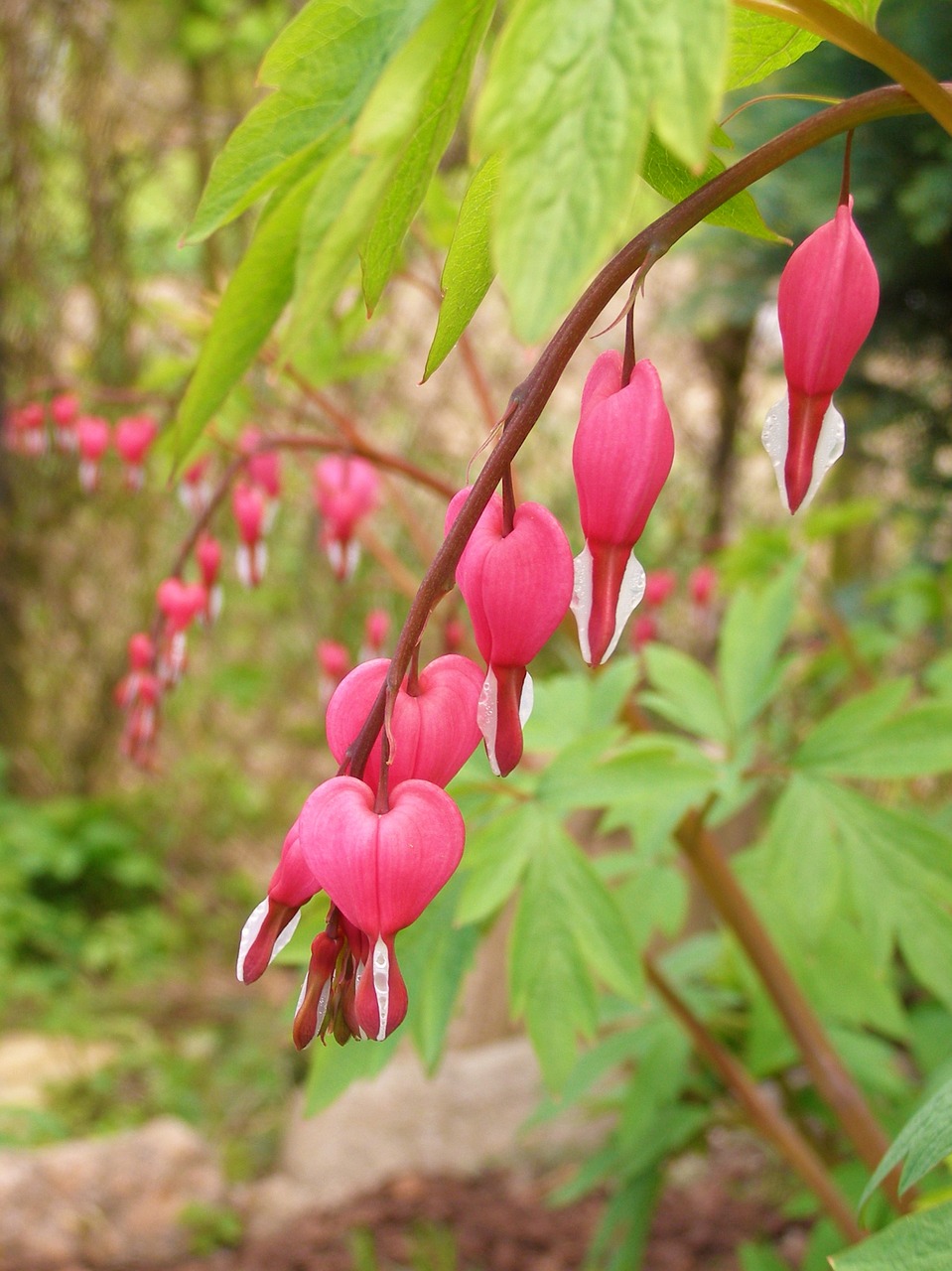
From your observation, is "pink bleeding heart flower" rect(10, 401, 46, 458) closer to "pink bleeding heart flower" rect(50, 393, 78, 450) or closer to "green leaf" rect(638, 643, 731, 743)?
"pink bleeding heart flower" rect(50, 393, 78, 450)

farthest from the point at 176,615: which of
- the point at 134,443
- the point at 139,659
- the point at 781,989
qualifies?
the point at 781,989

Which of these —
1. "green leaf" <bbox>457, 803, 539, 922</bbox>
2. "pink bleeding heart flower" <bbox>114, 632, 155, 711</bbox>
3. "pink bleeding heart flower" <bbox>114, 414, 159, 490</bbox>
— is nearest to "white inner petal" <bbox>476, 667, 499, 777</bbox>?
"green leaf" <bbox>457, 803, 539, 922</bbox>

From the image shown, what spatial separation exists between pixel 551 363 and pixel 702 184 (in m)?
0.14

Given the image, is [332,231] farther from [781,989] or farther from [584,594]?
[781,989]

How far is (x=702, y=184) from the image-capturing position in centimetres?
47

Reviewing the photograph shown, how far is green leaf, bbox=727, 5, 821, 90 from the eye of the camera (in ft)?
1.55

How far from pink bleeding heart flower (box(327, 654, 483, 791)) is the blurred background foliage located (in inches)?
90.7

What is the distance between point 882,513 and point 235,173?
2.46 m

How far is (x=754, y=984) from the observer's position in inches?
55.9

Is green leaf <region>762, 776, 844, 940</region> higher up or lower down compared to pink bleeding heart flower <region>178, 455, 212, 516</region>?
lower down

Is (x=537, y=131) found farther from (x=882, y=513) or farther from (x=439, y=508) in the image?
(x=439, y=508)

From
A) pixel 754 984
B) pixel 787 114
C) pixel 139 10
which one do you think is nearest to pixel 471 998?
pixel 754 984

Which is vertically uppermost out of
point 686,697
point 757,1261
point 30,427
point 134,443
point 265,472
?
point 30,427

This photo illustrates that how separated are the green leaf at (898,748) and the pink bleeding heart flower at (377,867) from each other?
0.78m
